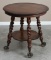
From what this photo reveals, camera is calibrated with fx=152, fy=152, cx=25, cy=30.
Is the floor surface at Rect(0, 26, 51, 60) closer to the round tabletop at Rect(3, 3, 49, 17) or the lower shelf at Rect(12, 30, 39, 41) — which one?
the lower shelf at Rect(12, 30, 39, 41)

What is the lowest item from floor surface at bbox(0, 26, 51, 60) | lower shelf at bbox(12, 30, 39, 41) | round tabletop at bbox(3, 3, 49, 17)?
floor surface at bbox(0, 26, 51, 60)

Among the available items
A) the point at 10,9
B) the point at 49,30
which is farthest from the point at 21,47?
the point at 49,30

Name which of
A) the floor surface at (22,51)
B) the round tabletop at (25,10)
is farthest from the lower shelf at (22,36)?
the round tabletop at (25,10)

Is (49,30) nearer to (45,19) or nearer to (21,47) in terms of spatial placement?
(45,19)

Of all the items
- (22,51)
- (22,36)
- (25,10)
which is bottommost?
(22,51)

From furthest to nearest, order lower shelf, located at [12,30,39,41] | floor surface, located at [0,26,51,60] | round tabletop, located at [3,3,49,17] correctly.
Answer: lower shelf, located at [12,30,39,41], floor surface, located at [0,26,51,60], round tabletop, located at [3,3,49,17]

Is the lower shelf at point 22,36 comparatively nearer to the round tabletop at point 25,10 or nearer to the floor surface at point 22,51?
the floor surface at point 22,51

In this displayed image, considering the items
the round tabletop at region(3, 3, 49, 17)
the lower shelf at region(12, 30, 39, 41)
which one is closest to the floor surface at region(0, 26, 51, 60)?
the lower shelf at region(12, 30, 39, 41)

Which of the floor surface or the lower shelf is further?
the lower shelf

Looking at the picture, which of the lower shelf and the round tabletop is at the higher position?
the round tabletop

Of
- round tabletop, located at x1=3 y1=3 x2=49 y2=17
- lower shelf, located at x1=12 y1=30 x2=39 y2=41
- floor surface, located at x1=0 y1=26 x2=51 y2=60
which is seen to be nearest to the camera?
round tabletop, located at x1=3 y1=3 x2=49 y2=17

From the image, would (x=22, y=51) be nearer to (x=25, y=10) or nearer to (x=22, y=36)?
(x=22, y=36)

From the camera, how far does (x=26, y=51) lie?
1617mm

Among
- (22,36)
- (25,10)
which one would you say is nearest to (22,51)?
(22,36)
